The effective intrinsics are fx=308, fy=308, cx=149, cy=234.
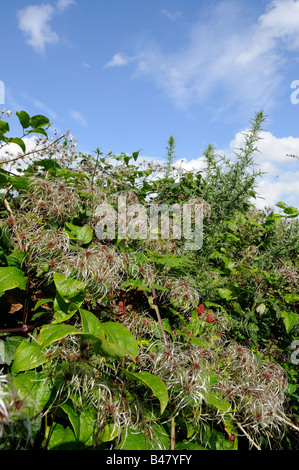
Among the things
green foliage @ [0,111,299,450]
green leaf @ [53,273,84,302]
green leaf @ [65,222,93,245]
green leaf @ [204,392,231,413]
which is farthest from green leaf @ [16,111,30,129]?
green leaf @ [204,392,231,413]

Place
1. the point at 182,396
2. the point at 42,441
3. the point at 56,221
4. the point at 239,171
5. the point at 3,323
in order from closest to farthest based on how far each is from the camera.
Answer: the point at 42,441, the point at 182,396, the point at 3,323, the point at 56,221, the point at 239,171

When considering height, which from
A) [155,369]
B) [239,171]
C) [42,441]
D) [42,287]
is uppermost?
[239,171]

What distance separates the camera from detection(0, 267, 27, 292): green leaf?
1.38m

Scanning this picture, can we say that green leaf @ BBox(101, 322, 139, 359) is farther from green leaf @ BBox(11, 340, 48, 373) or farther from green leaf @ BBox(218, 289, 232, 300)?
green leaf @ BBox(218, 289, 232, 300)

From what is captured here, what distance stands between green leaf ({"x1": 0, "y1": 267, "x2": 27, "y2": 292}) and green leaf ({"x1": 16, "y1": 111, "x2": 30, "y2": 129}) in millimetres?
916

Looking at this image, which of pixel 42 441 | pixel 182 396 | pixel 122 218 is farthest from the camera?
pixel 122 218

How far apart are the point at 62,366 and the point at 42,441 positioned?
30 centimetres

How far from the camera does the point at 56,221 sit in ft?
5.99

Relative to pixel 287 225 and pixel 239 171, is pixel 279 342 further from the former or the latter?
pixel 239 171

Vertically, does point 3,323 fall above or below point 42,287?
below

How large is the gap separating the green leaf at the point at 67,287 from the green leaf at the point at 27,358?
23 cm

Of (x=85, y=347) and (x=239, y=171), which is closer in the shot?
(x=85, y=347)

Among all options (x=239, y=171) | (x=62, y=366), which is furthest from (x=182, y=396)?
(x=239, y=171)

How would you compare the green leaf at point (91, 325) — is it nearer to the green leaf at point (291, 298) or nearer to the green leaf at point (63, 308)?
the green leaf at point (63, 308)
